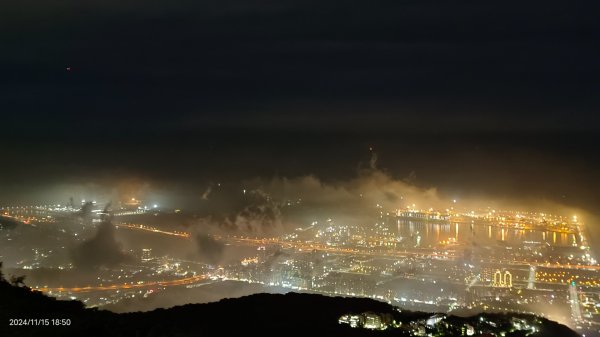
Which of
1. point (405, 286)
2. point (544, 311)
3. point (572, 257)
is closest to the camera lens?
point (544, 311)

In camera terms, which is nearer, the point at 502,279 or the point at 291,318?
the point at 291,318

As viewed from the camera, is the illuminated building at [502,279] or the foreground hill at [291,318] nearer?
the foreground hill at [291,318]

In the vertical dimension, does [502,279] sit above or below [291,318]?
above

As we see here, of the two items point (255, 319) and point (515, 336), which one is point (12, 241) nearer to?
point (255, 319)

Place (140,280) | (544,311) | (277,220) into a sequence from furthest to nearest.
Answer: (277,220)
(140,280)
(544,311)

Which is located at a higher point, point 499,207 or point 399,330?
point 499,207

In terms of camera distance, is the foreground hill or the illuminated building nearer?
the foreground hill

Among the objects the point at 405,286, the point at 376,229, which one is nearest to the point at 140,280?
the point at 405,286

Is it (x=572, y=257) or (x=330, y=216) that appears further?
(x=330, y=216)
